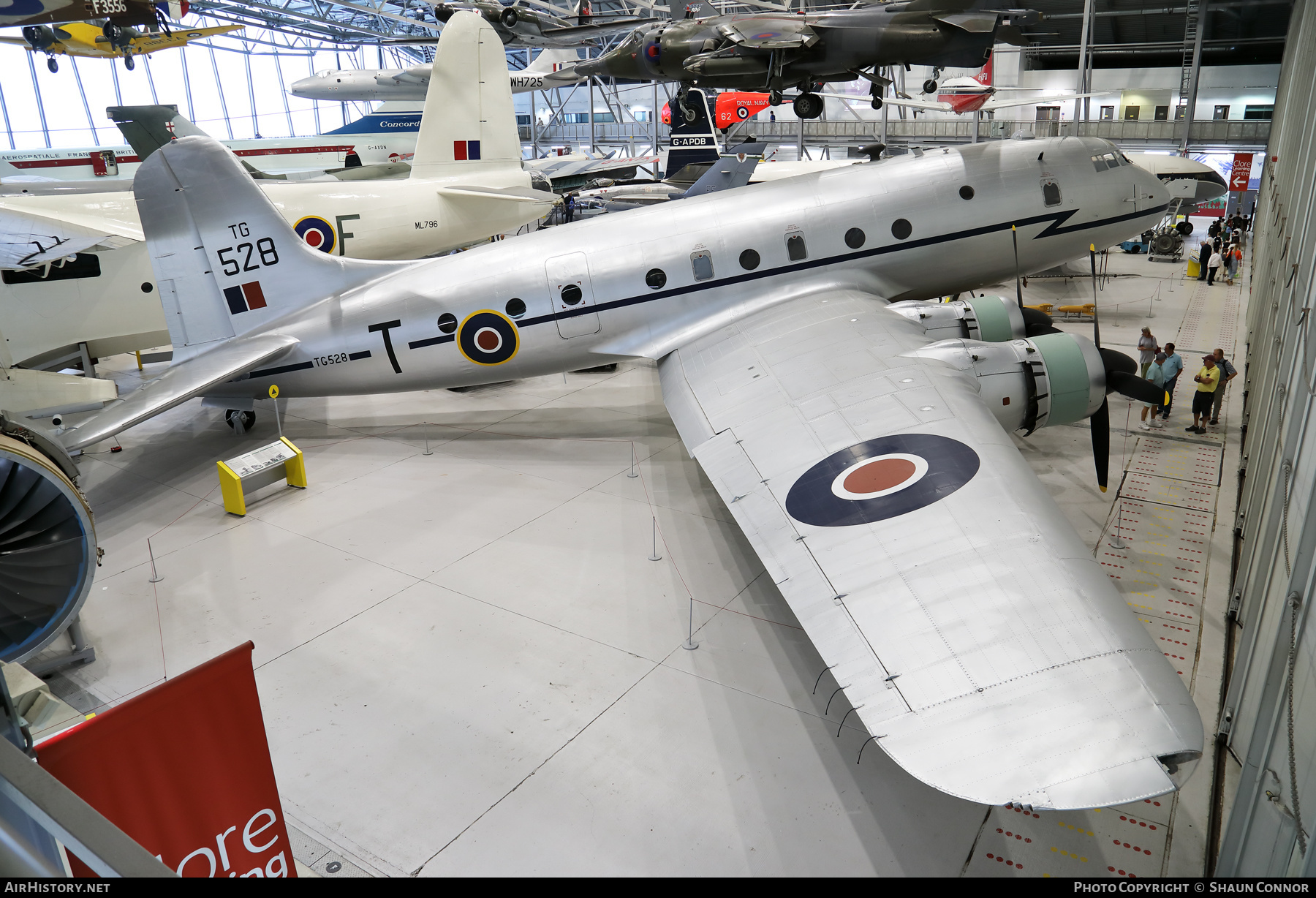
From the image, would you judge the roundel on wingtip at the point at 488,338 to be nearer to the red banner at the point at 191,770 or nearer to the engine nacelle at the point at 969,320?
the engine nacelle at the point at 969,320

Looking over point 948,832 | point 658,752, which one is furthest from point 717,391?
point 948,832

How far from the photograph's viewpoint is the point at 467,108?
1823cm

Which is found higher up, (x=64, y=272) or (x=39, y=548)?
(x=64, y=272)

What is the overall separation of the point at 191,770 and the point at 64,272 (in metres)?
14.1

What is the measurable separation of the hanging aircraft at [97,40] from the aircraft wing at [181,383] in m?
26.8

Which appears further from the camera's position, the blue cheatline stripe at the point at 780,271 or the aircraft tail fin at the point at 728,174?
the aircraft tail fin at the point at 728,174

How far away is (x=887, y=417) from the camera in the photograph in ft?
27.0

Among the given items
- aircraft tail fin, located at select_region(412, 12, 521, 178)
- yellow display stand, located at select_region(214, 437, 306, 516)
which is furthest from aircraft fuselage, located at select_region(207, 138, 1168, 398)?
aircraft tail fin, located at select_region(412, 12, 521, 178)

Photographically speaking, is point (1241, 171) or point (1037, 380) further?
point (1241, 171)

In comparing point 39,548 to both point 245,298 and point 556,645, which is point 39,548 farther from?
point 245,298

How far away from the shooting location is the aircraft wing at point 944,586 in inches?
182

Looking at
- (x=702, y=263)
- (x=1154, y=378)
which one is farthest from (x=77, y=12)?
(x=1154, y=378)

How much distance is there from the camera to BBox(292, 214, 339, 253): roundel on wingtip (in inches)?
667

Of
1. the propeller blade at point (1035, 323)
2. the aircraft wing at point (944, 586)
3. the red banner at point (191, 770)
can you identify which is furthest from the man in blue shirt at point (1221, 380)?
the red banner at point (191, 770)
